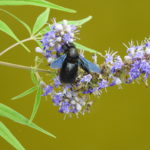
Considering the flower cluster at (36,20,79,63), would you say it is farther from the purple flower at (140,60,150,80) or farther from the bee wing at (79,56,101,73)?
the purple flower at (140,60,150,80)

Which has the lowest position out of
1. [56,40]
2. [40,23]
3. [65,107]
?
[65,107]

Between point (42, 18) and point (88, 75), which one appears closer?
point (88, 75)

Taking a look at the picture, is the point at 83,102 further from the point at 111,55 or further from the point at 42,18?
the point at 42,18

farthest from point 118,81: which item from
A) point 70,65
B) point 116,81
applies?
point 70,65

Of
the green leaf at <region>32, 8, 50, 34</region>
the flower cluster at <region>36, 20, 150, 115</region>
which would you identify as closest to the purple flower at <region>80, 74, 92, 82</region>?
the flower cluster at <region>36, 20, 150, 115</region>

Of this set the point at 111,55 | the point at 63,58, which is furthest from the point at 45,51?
the point at 111,55

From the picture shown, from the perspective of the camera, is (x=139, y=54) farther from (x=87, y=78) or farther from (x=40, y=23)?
(x=40, y=23)

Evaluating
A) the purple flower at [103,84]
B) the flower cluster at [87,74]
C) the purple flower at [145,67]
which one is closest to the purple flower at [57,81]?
the flower cluster at [87,74]
